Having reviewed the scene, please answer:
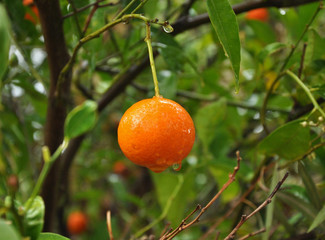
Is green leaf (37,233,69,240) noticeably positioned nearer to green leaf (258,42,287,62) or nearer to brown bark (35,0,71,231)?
brown bark (35,0,71,231)

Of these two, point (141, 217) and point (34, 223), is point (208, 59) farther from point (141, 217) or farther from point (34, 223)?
Answer: point (34, 223)

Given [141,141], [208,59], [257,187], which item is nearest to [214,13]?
[141,141]

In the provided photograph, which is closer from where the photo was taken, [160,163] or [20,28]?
[160,163]

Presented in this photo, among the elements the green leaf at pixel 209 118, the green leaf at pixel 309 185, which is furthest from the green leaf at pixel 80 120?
the green leaf at pixel 209 118

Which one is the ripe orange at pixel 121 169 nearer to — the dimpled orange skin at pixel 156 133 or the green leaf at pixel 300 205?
the green leaf at pixel 300 205

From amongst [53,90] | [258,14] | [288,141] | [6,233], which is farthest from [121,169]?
[6,233]

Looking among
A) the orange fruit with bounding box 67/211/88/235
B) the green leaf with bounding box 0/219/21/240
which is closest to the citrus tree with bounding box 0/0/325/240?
the green leaf with bounding box 0/219/21/240
